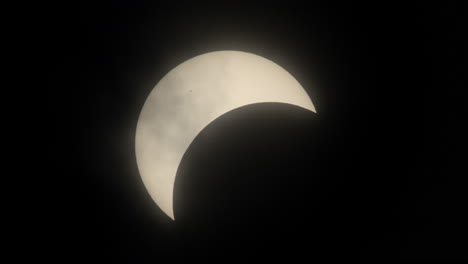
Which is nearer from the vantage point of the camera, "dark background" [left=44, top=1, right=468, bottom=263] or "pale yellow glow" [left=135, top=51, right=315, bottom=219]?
"pale yellow glow" [left=135, top=51, right=315, bottom=219]

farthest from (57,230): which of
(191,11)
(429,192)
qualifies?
(429,192)

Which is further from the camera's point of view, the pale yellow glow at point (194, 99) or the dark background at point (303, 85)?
the dark background at point (303, 85)

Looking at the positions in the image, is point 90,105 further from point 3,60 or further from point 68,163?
point 3,60

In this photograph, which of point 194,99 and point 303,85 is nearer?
point 194,99

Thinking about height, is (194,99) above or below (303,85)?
below
